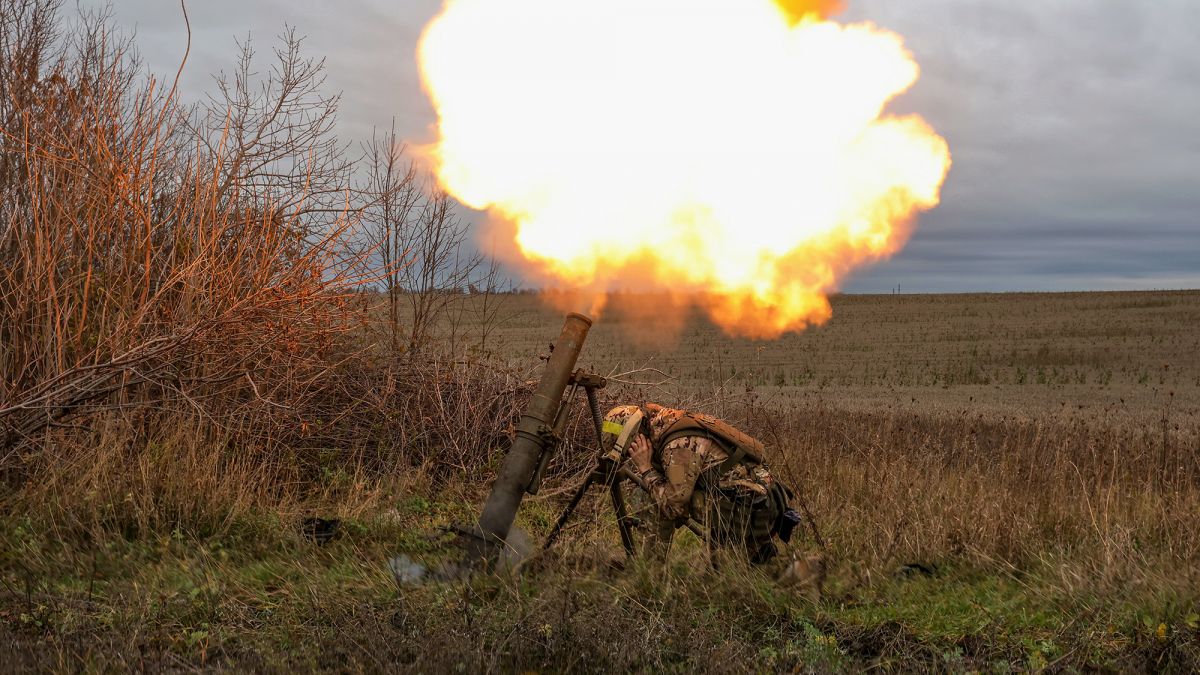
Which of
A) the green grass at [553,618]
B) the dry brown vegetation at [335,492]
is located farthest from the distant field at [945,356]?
the green grass at [553,618]

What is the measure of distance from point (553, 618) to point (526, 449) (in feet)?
4.77

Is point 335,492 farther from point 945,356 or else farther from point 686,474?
point 945,356

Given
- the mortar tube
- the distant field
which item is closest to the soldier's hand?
the mortar tube

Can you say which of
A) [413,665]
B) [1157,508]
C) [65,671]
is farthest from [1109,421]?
[65,671]

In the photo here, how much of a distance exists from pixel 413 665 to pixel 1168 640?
3.83 metres

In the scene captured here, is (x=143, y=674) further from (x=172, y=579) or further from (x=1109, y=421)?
(x=1109, y=421)

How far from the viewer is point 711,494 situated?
19.0ft

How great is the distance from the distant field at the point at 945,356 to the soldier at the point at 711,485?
12.2 feet

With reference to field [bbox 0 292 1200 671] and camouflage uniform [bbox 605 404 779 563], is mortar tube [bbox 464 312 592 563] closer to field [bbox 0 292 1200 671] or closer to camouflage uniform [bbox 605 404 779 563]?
field [bbox 0 292 1200 671]

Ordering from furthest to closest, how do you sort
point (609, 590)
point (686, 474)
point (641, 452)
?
point (641, 452)
point (686, 474)
point (609, 590)

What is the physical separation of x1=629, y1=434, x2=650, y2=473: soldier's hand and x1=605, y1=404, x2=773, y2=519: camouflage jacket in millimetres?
45

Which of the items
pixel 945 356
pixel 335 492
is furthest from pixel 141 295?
pixel 945 356

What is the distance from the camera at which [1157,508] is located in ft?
24.0

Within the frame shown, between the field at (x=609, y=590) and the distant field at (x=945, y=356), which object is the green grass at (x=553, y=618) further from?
the distant field at (x=945, y=356)
